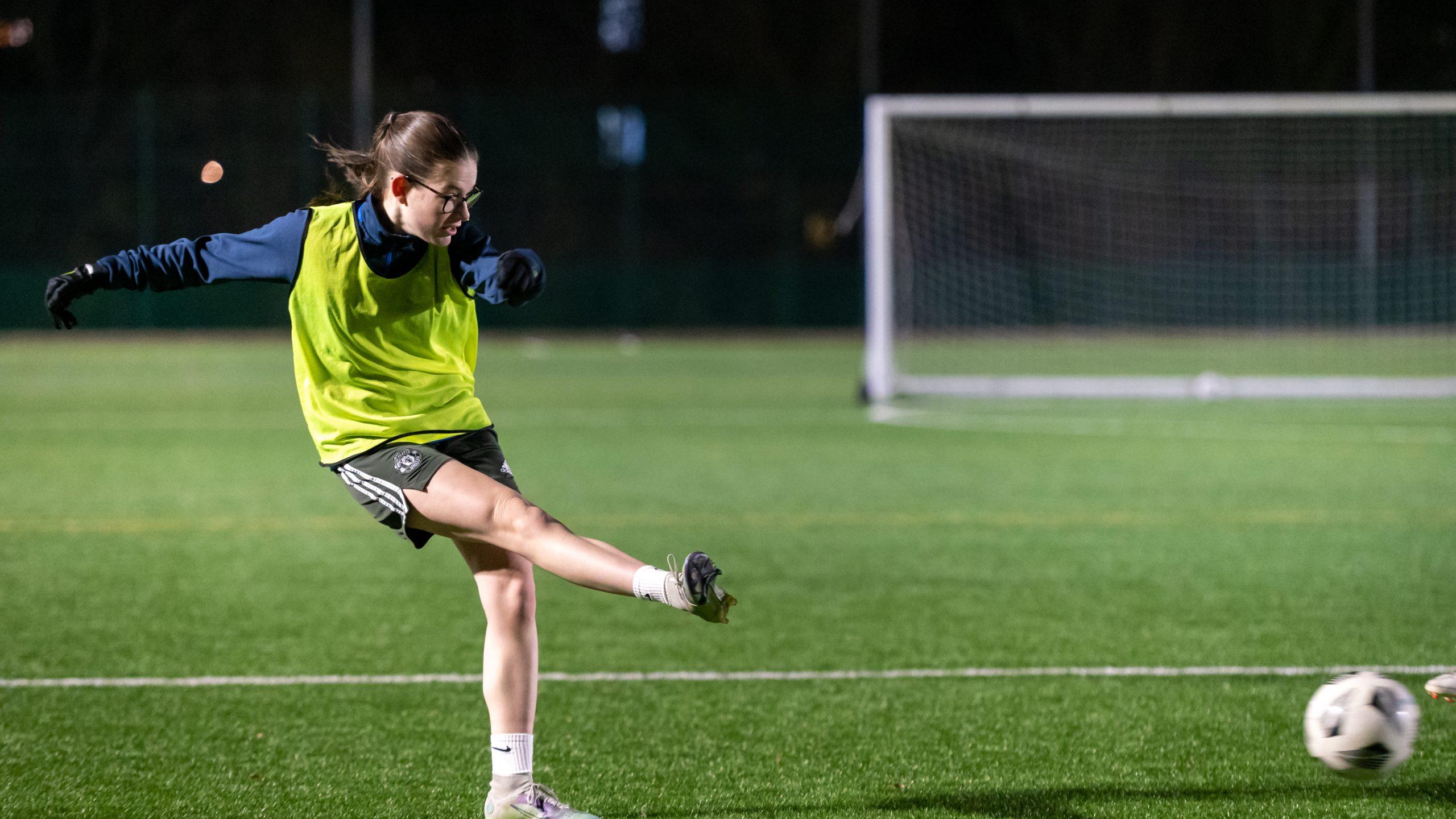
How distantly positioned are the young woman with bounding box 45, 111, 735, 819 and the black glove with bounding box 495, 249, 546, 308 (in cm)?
9

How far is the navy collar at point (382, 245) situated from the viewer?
337 cm

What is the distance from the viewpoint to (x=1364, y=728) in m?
3.39

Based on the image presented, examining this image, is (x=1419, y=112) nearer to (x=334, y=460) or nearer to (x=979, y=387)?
(x=979, y=387)

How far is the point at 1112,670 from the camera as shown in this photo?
506 centimetres

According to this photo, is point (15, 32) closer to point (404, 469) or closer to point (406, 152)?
point (406, 152)

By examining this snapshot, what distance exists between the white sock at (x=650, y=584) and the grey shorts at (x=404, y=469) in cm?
51

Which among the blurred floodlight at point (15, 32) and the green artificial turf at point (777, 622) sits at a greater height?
the blurred floodlight at point (15, 32)

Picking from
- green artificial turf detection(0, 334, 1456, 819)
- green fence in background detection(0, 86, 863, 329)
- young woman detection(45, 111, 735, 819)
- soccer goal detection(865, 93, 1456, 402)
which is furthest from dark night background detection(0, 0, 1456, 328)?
young woman detection(45, 111, 735, 819)

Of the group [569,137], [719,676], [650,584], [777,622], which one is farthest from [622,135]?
[650,584]

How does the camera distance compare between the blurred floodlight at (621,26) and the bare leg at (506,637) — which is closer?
the bare leg at (506,637)

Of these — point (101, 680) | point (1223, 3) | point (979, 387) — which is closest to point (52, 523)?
point (101, 680)

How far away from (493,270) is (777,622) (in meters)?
2.91

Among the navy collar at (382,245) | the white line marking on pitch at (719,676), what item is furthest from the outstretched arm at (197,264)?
the white line marking on pitch at (719,676)

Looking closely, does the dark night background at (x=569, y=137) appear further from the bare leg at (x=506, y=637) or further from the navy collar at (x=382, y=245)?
the bare leg at (x=506, y=637)
